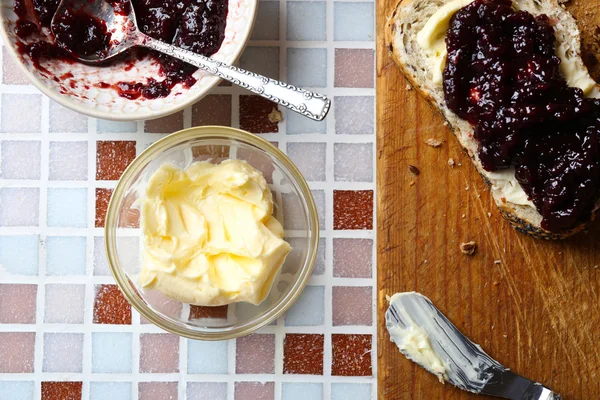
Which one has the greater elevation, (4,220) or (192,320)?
(4,220)

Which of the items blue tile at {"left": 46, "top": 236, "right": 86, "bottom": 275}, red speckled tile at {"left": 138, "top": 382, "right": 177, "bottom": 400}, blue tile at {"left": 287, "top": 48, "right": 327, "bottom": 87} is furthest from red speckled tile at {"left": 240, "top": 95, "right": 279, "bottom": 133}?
red speckled tile at {"left": 138, "top": 382, "right": 177, "bottom": 400}

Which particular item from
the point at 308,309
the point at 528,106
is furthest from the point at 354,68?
the point at 308,309

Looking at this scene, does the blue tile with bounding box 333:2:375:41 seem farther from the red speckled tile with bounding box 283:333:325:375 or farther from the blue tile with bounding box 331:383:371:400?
the blue tile with bounding box 331:383:371:400

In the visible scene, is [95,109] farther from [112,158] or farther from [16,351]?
[16,351]

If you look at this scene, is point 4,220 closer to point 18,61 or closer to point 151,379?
point 18,61

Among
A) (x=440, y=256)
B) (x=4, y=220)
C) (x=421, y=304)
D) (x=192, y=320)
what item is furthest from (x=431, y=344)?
(x=4, y=220)

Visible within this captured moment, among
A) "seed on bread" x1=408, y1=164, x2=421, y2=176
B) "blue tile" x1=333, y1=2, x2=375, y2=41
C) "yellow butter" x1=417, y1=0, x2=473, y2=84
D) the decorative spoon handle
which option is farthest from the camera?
"blue tile" x1=333, y1=2, x2=375, y2=41
